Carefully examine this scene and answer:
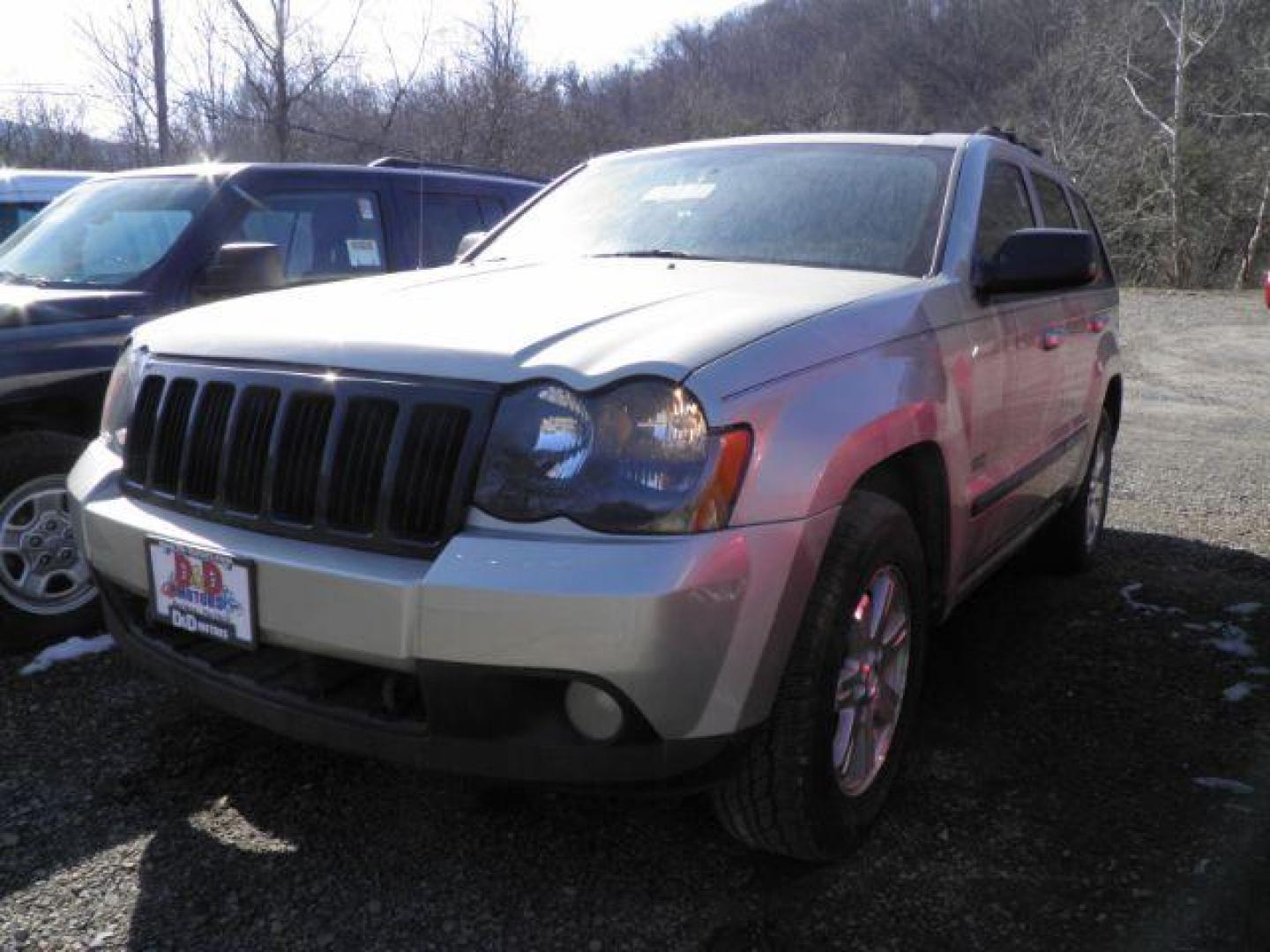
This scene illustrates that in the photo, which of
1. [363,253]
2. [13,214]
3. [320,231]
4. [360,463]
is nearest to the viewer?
[360,463]

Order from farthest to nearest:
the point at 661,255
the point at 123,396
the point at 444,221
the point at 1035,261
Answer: the point at 444,221 < the point at 661,255 < the point at 1035,261 < the point at 123,396

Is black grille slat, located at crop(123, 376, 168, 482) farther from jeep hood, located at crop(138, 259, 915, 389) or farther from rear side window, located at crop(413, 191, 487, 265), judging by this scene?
Result: rear side window, located at crop(413, 191, 487, 265)

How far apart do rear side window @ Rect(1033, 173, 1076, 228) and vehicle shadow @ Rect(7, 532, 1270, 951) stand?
6.49ft

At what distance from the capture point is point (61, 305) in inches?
150

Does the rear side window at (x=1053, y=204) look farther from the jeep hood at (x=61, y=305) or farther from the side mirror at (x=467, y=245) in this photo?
the jeep hood at (x=61, y=305)

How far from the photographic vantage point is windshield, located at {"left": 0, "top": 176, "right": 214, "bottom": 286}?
430 centimetres

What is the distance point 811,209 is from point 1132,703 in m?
1.89

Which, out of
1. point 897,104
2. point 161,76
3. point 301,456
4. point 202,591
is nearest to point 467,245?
point 301,456

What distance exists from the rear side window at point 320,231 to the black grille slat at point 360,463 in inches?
107

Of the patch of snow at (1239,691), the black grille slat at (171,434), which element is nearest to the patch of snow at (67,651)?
the black grille slat at (171,434)

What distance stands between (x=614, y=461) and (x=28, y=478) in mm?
2591

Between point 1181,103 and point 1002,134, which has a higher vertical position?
point 1181,103

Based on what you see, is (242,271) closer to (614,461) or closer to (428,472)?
(428,472)

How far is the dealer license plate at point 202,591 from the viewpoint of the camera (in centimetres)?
214
